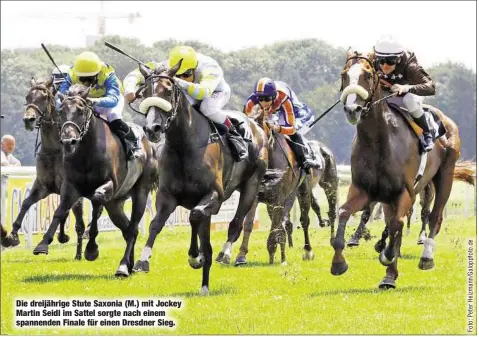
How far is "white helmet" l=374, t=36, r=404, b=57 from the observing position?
10.7 metres

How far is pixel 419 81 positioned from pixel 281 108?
9.83ft

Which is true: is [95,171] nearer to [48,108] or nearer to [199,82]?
[48,108]

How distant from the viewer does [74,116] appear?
11.2 metres

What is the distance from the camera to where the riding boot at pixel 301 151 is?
551 inches

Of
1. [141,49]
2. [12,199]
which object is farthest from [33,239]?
[141,49]

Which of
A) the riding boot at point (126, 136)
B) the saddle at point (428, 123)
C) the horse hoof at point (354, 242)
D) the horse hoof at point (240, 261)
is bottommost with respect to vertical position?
the horse hoof at point (240, 261)

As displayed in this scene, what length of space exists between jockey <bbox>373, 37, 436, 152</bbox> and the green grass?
1637mm

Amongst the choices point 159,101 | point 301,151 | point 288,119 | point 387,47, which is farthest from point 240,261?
point 159,101

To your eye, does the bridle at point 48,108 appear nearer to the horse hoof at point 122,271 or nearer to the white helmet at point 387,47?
the horse hoof at point 122,271

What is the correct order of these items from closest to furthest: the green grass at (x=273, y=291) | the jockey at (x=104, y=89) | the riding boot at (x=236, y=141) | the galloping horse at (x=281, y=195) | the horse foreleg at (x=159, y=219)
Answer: the green grass at (x=273, y=291) → the horse foreleg at (x=159, y=219) → the riding boot at (x=236, y=141) → the jockey at (x=104, y=89) → the galloping horse at (x=281, y=195)

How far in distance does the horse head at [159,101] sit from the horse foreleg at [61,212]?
6.73 ft

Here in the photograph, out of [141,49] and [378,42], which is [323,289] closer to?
[378,42]

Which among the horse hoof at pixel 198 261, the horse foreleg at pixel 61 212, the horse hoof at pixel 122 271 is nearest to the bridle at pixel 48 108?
the horse foreleg at pixel 61 212

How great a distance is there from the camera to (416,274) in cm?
1229
